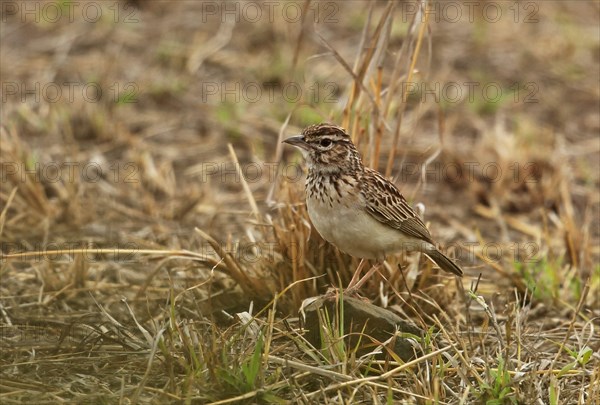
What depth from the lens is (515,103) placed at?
1018 centimetres

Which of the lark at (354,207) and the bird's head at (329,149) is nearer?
the lark at (354,207)

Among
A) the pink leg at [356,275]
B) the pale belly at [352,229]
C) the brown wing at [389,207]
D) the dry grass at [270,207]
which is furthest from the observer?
the pink leg at [356,275]

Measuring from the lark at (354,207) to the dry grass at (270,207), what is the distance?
9.9 inches

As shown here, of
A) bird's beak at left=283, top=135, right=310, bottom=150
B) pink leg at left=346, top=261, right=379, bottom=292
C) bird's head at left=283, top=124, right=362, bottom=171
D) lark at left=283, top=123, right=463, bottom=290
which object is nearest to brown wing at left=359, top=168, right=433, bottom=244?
lark at left=283, top=123, right=463, bottom=290

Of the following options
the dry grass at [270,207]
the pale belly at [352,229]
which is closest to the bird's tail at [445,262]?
the dry grass at [270,207]

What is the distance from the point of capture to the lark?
5.07 m

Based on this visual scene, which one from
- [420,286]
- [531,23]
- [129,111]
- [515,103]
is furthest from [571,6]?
[420,286]

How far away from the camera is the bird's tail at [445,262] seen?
5426 mm

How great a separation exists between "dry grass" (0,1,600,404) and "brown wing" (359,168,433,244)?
316 mm

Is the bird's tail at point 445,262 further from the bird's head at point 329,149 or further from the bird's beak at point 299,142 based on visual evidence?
the bird's beak at point 299,142

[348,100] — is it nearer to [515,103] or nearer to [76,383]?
[76,383]

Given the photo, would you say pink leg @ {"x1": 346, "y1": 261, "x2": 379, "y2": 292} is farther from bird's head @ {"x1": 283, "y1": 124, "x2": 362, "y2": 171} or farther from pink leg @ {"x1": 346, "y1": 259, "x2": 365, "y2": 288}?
bird's head @ {"x1": 283, "y1": 124, "x2": 362, "y2": 171}

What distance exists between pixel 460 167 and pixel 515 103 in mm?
2026

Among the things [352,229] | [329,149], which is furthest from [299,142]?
[352,229]
